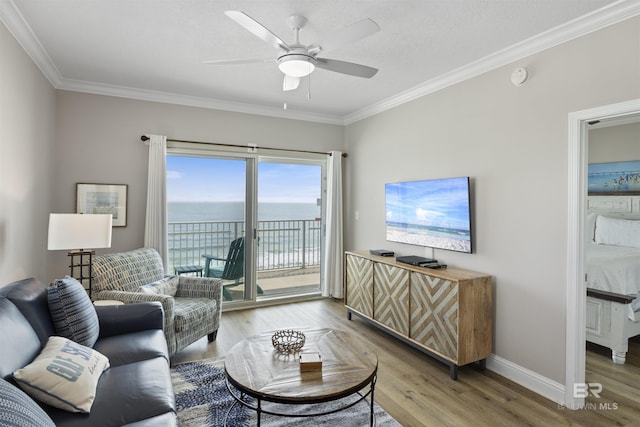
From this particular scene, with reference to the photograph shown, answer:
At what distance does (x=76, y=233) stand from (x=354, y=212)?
11.0 ft

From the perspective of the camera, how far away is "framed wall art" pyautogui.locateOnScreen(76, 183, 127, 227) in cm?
372

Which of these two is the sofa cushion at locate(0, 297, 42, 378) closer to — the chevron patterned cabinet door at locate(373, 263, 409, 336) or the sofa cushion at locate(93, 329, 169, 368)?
the sofa cushion at locate(93, 329, 169, 368)

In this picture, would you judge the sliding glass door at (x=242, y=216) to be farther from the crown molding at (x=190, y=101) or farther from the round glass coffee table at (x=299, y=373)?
the round glass coffee table at (x=299, y=373)

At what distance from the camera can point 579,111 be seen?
240 centimetres

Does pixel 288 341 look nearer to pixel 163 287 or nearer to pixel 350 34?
pixel 163 287

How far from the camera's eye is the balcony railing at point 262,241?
175 inches

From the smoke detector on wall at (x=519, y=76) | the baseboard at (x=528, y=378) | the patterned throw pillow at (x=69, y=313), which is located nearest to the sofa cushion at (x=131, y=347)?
the patterned throw pillow at (x=69, y=313)

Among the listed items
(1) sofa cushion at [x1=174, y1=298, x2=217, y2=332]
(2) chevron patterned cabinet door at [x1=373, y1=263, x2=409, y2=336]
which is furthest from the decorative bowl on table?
(2) chevron patterned cabinet door at [x1=373, y1=263, x2=409, y2=336]

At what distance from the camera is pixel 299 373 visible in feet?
6.33

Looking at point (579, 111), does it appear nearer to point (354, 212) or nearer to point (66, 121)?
point (354, 212)

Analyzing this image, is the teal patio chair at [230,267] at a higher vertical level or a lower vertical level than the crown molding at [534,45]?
lower

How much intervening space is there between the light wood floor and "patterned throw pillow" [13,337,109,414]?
1.48m

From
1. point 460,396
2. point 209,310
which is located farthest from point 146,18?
point 460,396

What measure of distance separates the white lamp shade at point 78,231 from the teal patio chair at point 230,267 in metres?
1.76
